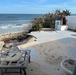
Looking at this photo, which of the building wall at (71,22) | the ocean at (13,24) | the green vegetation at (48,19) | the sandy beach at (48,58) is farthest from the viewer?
the ocean at (13,24)

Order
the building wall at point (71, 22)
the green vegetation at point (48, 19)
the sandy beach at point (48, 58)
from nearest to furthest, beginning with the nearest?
1. the sandy beach at point (48, 58)
2. the building wall at point (71, 22)
3. the green vegetation at point (48, 19)

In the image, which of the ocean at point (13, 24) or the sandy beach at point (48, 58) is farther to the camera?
the ocean at point (13, 24)

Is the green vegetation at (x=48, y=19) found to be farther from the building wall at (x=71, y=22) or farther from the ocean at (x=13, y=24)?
the ocean at (x=13, y=24)

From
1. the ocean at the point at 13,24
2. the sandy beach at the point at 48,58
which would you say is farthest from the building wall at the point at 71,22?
the sandy beach at the point at 48,58

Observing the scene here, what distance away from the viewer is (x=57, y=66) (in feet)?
18.9

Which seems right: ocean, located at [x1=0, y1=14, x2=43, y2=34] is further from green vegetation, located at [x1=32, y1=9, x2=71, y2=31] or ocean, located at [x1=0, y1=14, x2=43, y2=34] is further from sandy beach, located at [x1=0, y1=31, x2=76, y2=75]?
sandy beach, located at [x1=0, y1=31, x2=76, y2=75]

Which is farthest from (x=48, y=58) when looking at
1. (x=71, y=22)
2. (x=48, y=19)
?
(x=48, y=19)

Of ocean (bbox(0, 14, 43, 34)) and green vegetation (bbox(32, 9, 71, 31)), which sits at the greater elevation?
green vegetation (bbox(32, 9, 71, 31))

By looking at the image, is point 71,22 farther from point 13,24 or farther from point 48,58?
point 13,24

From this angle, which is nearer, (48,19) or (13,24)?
(48,19)

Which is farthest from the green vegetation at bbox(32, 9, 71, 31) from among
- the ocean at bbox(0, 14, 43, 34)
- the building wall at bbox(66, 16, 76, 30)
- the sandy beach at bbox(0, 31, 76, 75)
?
the sandy beach at bbox(0, 31, 76, 75)

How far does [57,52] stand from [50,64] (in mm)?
1657

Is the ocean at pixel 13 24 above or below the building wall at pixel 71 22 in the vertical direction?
below

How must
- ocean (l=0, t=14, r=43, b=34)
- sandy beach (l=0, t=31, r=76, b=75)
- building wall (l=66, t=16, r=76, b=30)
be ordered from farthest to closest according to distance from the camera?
ocean (l=0, t=14, r=43, b=34), building wall (l=66, t=16, r=76, b=30), sandy beach (l=0, t=31, r=76, b=75)
